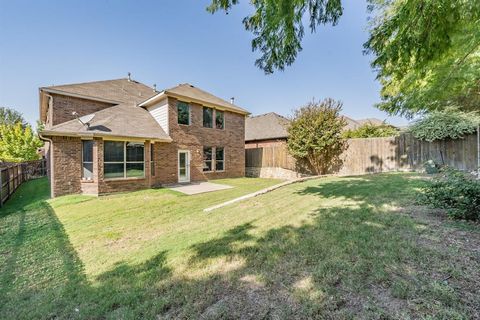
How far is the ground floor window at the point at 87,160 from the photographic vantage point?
10328mm

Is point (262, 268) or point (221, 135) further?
point (221, 135)

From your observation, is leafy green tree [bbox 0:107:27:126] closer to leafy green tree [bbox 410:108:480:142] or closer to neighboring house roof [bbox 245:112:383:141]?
neighboring house roof [bbox 245:112:383:141]

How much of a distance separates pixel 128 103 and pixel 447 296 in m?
16.4

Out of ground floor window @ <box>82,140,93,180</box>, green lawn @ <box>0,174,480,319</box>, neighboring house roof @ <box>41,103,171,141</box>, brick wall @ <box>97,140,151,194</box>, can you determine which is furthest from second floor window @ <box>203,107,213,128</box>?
green lawn @ <box>0,174,480,319</box>

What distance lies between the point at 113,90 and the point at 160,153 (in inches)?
260

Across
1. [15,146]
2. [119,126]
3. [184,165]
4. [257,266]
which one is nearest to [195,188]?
[184,165]

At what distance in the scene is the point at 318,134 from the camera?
13328 millimetres

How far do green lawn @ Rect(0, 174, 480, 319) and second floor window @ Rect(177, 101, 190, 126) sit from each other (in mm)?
8602

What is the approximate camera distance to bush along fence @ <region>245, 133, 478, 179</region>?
10641 mm

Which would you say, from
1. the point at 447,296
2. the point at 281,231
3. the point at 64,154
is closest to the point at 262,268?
the point at 281,231

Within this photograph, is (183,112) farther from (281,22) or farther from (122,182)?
(281,22)

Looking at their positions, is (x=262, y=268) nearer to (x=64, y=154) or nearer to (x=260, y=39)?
(x=260, y=39)

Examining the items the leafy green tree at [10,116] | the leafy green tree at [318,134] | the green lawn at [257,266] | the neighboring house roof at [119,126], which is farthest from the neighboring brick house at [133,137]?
the leafy green tree at [10,116]

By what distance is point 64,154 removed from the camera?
10.0 meters
